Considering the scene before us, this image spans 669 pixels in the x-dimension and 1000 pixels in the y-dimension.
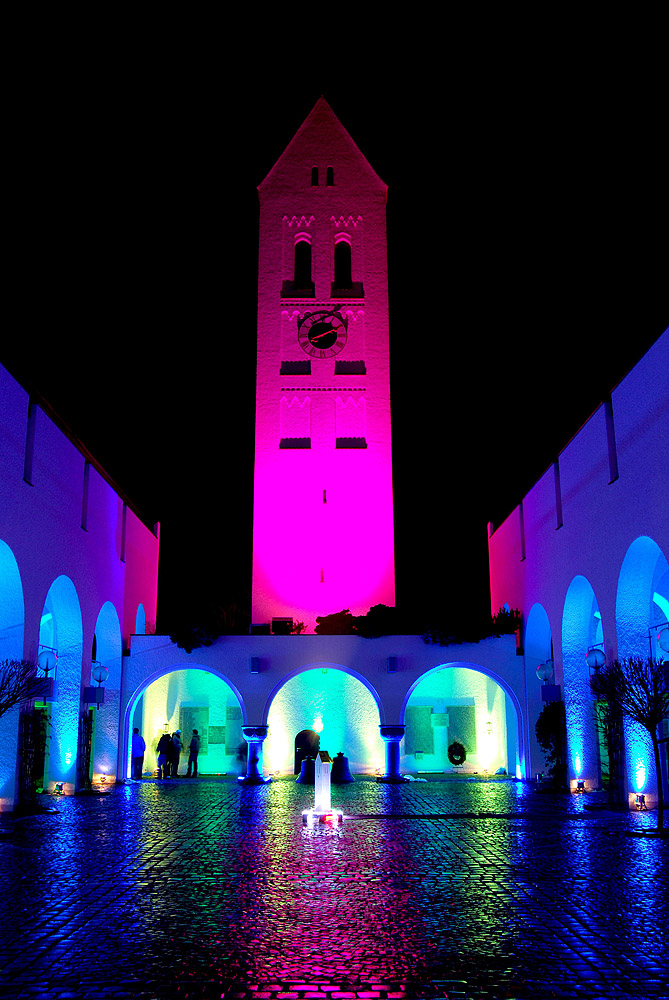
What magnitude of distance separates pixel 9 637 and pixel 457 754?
1488 centimetres

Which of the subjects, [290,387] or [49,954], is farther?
[290,387]

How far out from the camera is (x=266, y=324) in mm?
32531

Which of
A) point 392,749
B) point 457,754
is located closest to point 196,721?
point 392,749

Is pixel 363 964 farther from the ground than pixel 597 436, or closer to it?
closer to it

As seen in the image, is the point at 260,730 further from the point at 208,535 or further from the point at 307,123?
the point at 307,123

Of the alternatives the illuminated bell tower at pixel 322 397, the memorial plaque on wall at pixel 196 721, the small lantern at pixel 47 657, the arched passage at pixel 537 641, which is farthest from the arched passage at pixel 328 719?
the small lantern at pixel 47 657

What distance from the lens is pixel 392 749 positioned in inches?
942

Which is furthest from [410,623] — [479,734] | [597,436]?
[597,436]

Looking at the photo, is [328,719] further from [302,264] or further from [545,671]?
[302,264]

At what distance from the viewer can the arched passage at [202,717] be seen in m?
26.8

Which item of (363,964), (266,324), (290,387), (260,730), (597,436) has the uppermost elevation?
(266,324)

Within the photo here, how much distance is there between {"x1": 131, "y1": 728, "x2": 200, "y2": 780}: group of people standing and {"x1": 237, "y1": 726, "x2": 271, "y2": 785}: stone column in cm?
194

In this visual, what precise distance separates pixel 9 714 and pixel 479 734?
14.9 m

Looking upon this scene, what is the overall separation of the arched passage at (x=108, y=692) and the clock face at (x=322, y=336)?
12167mm
